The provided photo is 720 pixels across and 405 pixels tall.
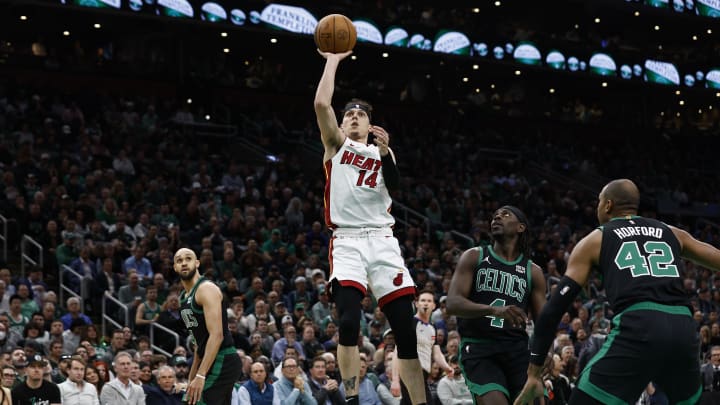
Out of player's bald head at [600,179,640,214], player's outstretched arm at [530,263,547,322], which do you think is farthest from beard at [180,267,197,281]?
player's bald head at [600,179,640,214]

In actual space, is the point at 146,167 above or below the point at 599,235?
below

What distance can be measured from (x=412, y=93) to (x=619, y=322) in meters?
30.3

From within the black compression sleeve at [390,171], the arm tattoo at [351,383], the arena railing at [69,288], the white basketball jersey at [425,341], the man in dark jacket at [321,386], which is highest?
the black compression sleeve at [390,171]

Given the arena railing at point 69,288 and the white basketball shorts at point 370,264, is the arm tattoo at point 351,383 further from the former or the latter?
the arena railing at point 69,288

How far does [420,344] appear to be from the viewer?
12414 millimetres

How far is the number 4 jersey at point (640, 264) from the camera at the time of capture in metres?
6.42

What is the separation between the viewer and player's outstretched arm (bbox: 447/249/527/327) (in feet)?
25.6

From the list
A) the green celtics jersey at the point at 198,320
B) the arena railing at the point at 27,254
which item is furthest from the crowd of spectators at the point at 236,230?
the green celtics jersey at the point at 198,320

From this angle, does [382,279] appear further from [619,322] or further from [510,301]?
[619,322]

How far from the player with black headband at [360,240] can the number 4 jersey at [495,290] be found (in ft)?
1.58

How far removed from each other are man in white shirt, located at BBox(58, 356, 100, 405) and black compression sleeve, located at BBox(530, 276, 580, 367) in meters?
7.57

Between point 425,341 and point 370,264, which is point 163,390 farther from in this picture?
point 370,264

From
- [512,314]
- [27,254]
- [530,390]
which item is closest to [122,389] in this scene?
[512,314]

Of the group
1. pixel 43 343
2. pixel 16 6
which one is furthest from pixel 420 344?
pixel 16 6
